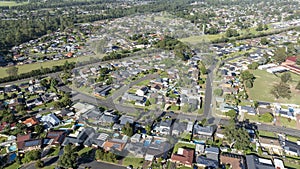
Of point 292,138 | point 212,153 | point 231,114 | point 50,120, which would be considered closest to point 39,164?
point 50,120

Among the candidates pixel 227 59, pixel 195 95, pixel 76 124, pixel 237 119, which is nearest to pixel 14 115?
pixel 76 124

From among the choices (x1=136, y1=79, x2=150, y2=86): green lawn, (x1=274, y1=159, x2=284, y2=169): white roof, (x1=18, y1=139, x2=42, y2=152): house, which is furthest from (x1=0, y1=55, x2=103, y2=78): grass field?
(x1=274, y1=159, x2=284, y2=169): white roof

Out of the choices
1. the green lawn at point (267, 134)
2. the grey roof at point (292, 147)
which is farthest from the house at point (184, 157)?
the grey roof at point (292, 147)

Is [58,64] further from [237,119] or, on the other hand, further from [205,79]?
[237,119]

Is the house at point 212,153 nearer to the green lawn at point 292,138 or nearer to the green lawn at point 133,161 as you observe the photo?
the green lawn at point 133,161

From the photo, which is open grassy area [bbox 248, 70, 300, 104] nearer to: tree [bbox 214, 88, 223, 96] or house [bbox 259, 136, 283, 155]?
tree [bbox 214, 88, 223, 96]
